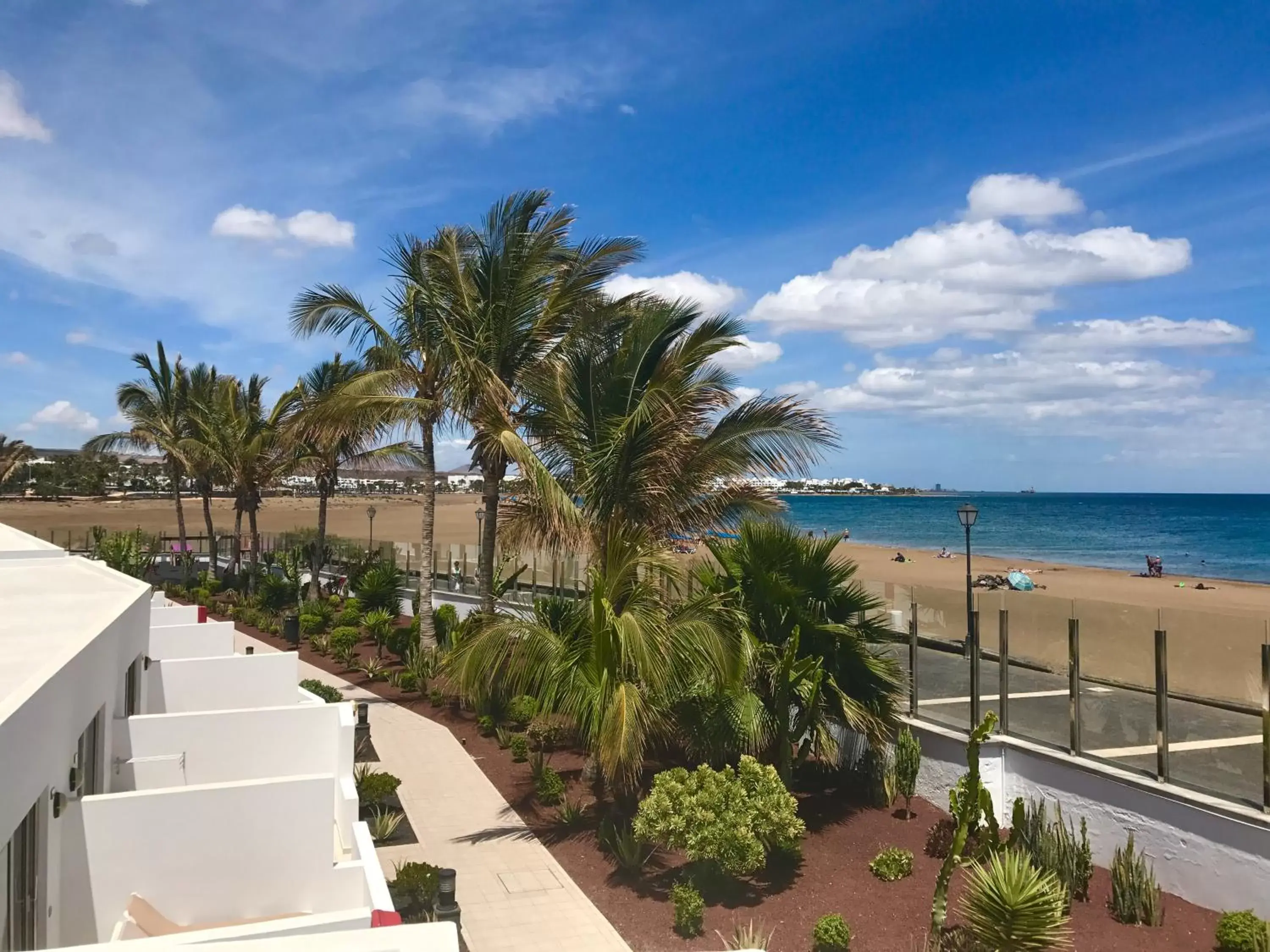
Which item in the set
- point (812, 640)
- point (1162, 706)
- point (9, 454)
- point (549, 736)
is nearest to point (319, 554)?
point (549, 736)

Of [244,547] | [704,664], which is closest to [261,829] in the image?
[704,664]

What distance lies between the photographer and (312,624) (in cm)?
2223

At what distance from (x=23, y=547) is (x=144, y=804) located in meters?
7.84

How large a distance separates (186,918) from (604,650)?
14.5ft

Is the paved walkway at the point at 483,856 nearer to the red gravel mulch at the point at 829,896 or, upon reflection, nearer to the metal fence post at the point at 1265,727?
the red gravel mulch at the point at 829,896

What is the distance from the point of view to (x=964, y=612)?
37.7ft

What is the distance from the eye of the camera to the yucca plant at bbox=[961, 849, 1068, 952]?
277 inches

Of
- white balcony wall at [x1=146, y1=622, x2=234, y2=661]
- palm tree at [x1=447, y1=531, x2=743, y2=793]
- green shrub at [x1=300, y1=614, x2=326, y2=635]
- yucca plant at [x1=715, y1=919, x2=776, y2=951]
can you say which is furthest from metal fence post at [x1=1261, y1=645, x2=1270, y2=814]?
green shrub at [x1=300, y1=614, x2=326, y2=635]

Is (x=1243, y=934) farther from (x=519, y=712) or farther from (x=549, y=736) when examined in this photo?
(x=519, y=712)

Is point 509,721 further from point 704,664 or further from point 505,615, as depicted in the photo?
point 704,664

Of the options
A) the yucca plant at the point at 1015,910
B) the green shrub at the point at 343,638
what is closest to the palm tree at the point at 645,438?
the yucca plant at the point at 1015,910

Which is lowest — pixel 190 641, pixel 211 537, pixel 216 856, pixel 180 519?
pixel 216 856

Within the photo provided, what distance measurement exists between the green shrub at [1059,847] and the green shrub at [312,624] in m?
16.9

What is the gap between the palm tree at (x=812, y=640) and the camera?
10.5m
